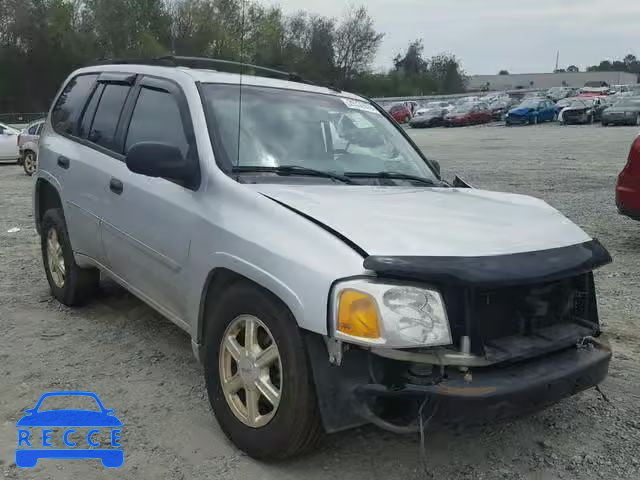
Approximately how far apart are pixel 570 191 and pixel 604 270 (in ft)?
19.9

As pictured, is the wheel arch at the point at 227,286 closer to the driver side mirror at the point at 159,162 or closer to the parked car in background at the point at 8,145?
the driver side mirror at the point at 159,162

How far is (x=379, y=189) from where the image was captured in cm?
359

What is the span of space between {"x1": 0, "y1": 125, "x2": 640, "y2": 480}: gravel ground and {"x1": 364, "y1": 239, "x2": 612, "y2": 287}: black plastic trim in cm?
63

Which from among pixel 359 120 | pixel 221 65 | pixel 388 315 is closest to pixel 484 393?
pixel 388 315

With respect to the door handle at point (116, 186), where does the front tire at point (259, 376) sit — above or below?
below

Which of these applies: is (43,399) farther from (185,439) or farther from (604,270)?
(604,270)

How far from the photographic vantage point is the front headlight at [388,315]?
98.4 inches

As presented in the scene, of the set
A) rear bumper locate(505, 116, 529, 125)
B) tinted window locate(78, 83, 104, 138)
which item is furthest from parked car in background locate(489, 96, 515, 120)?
tinted window locate(78, 83, 104, 138)

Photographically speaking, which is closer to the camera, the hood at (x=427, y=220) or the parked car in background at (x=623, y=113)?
the hood at (x=427, y=220)

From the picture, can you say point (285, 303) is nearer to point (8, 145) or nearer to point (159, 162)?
point (159, 162)

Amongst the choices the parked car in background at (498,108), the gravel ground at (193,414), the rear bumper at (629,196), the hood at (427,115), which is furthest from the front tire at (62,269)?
the parked car in background at (498,108)

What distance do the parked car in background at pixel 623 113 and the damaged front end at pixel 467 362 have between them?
35940 mm

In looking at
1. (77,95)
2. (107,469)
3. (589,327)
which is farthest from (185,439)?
(77,95)

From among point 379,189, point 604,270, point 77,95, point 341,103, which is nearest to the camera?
point 379,189
